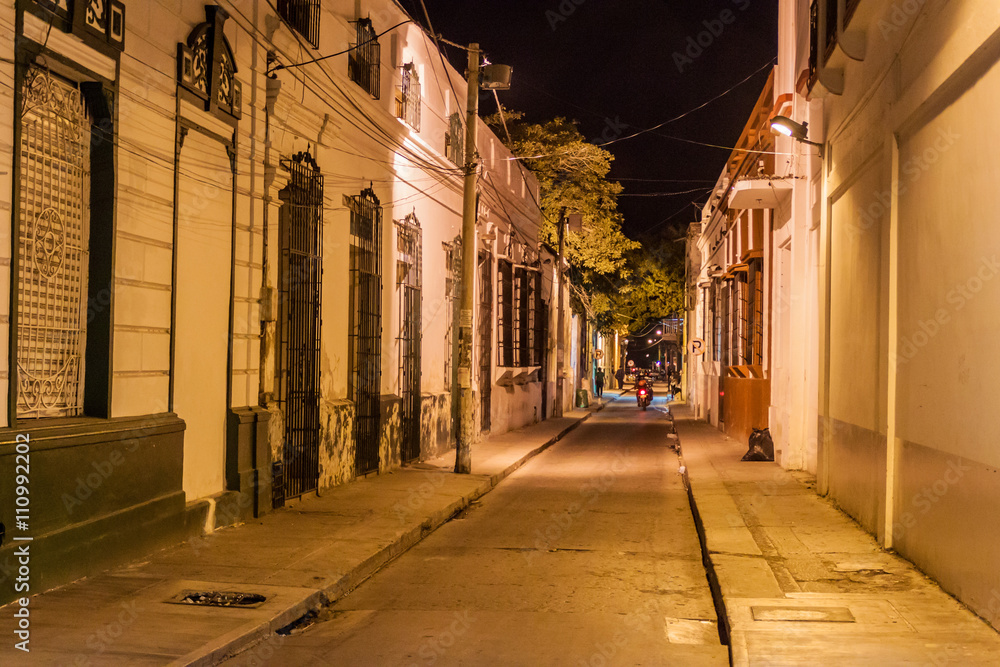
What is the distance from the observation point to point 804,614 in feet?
23.0

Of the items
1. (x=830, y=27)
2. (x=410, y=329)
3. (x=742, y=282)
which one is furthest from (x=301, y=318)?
(x=742, y=282)

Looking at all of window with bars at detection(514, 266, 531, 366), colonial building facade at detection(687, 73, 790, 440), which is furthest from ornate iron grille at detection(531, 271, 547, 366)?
colonial building facade at detection(687, 73, 790, 440)

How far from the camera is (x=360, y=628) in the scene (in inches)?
276

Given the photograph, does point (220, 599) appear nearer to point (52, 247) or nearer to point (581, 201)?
point (52, 247)

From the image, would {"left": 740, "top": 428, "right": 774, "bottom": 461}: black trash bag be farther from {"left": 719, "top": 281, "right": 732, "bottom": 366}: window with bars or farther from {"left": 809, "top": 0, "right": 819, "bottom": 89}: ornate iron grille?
{"left": 719, "top": 281, "right": 732, "bottom": 366}: window with bars

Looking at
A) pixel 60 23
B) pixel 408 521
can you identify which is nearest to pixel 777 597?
pixel 408 521

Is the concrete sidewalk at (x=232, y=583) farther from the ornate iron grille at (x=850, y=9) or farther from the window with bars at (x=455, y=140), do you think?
the window with bars at (x=455, y=140)

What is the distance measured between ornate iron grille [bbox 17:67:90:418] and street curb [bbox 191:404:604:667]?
2557 millimetres

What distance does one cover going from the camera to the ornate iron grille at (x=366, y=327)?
562 inches

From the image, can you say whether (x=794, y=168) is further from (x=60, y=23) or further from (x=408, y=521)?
(x=60, y=23)

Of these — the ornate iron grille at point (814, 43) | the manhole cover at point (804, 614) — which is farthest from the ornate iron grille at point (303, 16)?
the manhole cover at point (804, 614)

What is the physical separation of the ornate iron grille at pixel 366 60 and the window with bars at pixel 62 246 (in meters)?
6.32

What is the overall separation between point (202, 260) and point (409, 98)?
775cm

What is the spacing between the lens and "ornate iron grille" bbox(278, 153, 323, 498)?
11898mm
